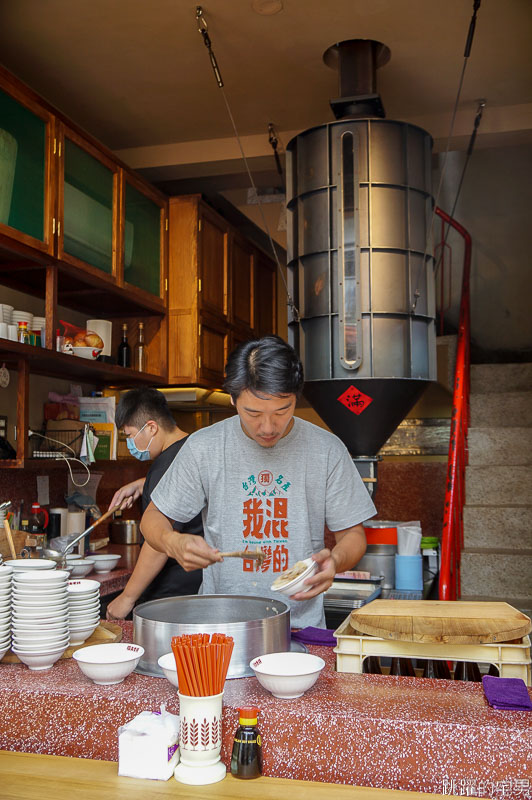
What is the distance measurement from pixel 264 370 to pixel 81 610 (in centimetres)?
77

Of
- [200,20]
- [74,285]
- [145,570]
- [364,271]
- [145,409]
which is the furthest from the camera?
[74,285]

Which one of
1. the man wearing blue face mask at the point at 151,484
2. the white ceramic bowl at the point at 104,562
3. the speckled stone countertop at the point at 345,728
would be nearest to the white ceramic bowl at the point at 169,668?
the speckled stone countertop at the point at 345,728

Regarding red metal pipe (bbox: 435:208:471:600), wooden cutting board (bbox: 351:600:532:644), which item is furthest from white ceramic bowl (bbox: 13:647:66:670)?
red metal pipe (bbox: 435:208:471:600)

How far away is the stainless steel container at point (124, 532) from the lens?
4570 millimetres

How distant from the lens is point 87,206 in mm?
3707

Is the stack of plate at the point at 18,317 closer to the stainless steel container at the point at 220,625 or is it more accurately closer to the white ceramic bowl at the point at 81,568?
the white ceramic bowl at the point at 81,568

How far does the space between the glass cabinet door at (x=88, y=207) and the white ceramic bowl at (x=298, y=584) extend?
2309mm

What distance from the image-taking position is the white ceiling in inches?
134

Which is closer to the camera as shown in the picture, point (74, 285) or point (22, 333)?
point (22, 333)

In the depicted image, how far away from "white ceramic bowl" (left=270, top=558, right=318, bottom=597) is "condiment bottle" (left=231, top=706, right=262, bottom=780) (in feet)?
1.25

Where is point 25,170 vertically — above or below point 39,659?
above

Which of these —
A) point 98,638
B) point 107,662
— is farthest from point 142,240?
point 107,662

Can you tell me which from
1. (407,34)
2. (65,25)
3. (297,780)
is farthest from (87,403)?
(297,780)

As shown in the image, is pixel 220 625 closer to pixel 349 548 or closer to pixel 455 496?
pixel 349 548
